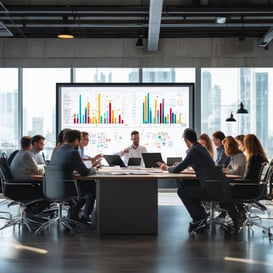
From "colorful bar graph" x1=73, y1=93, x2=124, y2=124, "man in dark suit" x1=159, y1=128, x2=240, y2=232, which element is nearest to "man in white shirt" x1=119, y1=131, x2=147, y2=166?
"colorful bar graph" x1=73, y1=93, x2=124, y2=124

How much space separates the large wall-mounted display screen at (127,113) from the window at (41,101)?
56 centimetres

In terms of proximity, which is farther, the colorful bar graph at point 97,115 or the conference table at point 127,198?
the colorful bar graph at point 97,115

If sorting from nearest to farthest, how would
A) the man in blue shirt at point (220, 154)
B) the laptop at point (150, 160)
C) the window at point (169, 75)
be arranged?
the man in blue shirt at point (220, 154) < the laptop at point (150, 160) < the window at point (169, 75)

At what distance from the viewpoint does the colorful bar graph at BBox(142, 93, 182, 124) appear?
12.2m

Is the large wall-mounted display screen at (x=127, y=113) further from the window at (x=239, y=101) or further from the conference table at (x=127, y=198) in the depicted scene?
the conference table at (x=127, y=198)

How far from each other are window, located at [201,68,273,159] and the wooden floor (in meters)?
5.59

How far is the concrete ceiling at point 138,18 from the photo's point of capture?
9.68 metres

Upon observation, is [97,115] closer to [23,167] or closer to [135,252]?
[23,167]

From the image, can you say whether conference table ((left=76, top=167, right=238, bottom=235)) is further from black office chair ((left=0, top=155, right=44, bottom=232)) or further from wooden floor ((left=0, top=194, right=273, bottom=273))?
black office chair ((left=0, top=155, right=44, bottom=232))

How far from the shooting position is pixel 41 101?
A: 12.6 metres

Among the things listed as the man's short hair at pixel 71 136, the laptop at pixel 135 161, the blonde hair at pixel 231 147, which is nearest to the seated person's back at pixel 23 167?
the man's short hair at pixel 71 136

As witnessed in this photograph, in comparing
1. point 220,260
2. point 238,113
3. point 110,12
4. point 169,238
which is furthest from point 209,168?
point 238,113

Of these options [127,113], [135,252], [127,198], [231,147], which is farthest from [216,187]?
[127,113]

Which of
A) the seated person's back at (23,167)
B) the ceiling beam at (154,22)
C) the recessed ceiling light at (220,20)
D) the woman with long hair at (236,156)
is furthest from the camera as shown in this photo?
the recessed ceiling light at (220,20)
